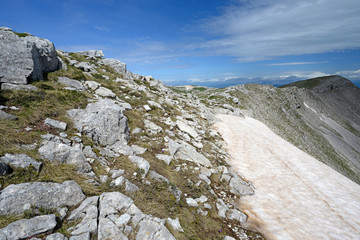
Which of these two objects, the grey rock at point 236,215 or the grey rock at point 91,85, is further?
the grey rock at point 91,85

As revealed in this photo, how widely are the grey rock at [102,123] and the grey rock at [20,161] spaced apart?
11.4ft

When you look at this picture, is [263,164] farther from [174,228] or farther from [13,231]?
[13,231]

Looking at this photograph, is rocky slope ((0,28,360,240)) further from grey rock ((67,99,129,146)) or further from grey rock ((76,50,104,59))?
grey rock ((76,50,104,59))

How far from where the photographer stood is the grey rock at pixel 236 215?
906 centimetres

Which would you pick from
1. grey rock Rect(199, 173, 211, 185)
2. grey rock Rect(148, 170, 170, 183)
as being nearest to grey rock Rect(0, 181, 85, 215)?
grey rock Rect(148, 170, 170, 183)

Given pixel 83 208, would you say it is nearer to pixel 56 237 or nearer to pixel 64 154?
pixel 56 237

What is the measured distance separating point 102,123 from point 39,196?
5717 mm

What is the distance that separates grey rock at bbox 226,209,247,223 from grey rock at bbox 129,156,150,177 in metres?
5.26

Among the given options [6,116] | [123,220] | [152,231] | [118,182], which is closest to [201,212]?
[152,231]

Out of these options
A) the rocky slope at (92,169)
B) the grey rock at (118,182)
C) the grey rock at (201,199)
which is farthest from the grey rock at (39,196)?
the grey rock at (201,199)

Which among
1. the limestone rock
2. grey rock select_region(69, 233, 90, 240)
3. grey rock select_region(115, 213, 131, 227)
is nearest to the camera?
grey rock select_region(69, 233, 90, 240)

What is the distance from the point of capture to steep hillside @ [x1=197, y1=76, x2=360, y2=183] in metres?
48.0

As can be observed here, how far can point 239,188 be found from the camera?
11656 millimetres

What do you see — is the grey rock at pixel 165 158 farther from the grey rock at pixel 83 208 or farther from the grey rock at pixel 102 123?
the grey rock at pixel 83 208
